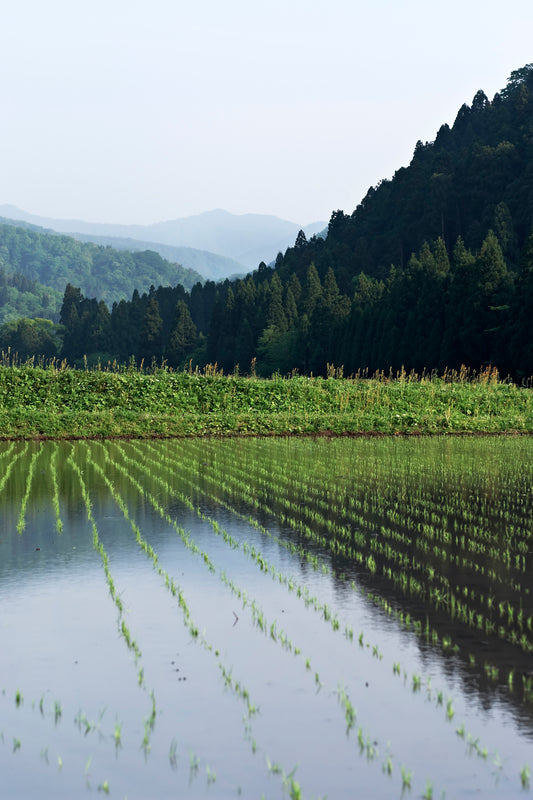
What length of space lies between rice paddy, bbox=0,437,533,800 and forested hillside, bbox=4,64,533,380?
37.8 metres

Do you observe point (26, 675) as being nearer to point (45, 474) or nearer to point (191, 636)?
point (191, 636)

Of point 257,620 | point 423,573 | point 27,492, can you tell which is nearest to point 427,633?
point 257,620

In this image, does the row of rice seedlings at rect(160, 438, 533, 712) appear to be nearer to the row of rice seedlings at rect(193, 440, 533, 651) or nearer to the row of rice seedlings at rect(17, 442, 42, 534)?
the row of rice seedlings at rect(193, 440, 533, 651)

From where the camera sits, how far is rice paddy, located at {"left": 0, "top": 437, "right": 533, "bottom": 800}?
4996 millimetres

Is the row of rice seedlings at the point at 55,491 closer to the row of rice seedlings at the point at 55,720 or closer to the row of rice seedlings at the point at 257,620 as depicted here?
the row of rice seedlings at the point at 257,620

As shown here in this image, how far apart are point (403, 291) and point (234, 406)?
35.4 metres

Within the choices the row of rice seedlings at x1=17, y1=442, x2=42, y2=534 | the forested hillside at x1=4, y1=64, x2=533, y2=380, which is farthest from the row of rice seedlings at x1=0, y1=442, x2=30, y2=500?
the forested hillside at x1=4, y1=64, x2=533, y2=380

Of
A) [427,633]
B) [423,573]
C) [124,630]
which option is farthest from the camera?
[423,573]

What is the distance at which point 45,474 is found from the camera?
18328 mm

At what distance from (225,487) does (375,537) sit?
525 cm

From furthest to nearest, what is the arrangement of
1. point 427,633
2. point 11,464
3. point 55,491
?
1. point 11,464
2. point 55,491
3. point 427,633

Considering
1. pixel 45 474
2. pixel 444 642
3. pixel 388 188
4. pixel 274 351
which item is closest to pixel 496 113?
pixel 388 188

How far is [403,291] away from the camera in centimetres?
6594

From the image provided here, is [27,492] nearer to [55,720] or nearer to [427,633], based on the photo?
[427,633]
